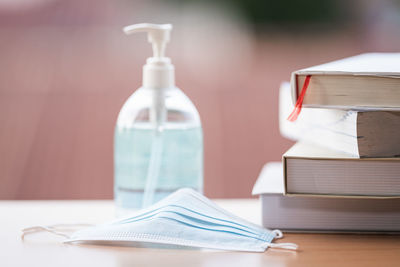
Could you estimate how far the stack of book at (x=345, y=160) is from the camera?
1.78 ft

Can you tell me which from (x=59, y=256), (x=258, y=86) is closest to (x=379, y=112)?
(x=59, y=256)

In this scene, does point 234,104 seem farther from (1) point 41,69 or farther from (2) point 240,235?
(2) point 240,235

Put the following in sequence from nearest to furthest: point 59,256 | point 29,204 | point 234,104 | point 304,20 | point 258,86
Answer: point 59,256 < point 29,204 < point 234,104 < point 258,86 < point 304,20

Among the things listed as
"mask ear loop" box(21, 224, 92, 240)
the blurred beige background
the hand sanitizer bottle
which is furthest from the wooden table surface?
the blurred beige background

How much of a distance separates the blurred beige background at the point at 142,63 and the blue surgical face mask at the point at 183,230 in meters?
2.37

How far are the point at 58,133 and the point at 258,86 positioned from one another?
7.19 ft

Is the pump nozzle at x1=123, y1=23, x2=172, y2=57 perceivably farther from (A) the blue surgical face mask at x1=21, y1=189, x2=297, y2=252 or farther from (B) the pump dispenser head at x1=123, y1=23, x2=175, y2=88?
(A) the blue surgical face mask at x1=21, y1=189, x2=297, y2=252

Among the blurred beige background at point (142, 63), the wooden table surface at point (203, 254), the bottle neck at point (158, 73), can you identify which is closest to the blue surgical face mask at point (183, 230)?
the wooden table surface at point (203, 254)

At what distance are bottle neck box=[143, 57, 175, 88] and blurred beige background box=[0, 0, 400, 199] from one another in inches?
90.7

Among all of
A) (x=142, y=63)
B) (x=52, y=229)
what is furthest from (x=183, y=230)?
(x=142, y=63)

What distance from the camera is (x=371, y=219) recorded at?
0.60m

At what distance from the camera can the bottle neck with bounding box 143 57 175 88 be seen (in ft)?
2.15

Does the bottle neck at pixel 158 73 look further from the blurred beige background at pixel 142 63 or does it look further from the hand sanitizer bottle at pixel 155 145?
the blurred beige background at pixel 142 63

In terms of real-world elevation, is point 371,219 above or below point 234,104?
below
